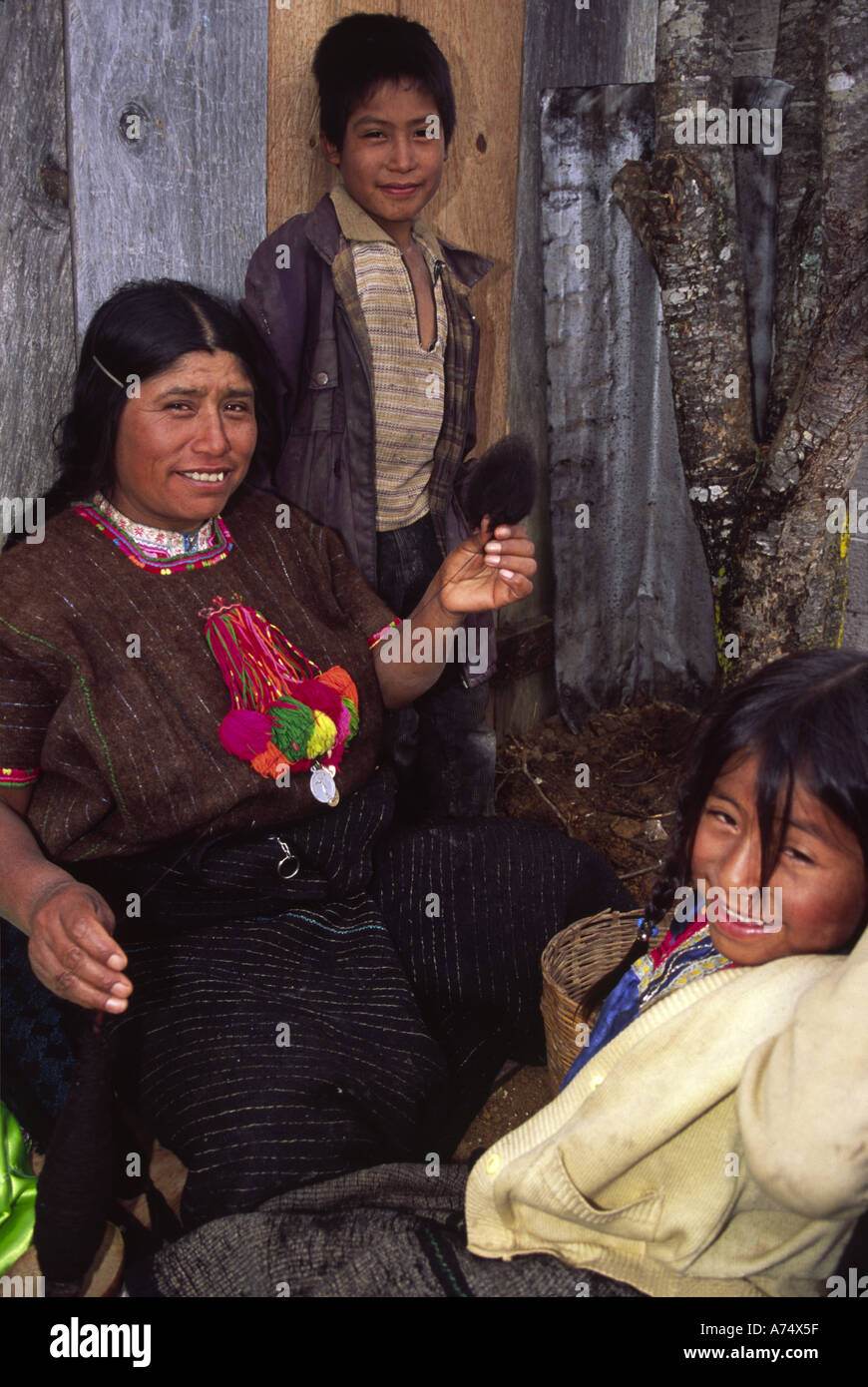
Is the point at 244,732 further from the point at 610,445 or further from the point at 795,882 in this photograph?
the point at 610,445

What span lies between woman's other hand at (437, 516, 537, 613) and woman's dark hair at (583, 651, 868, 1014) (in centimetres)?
61

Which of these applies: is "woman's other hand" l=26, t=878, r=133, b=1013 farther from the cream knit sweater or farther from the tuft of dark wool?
the tuft of dark wool

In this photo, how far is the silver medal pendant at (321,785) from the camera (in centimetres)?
206

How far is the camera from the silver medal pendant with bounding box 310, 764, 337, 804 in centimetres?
206

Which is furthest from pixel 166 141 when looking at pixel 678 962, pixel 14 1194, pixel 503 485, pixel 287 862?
pixel 14 1194

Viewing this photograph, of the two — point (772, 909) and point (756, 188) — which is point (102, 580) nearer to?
point (772, 909)

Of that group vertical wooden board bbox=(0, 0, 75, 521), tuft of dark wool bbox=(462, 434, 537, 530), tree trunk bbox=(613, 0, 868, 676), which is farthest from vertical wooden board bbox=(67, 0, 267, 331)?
tree trunk bbox=(613, 0, 868, 676)

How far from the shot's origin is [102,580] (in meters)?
1.92

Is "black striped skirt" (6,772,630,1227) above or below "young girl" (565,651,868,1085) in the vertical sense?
below

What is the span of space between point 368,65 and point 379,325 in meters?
0.52

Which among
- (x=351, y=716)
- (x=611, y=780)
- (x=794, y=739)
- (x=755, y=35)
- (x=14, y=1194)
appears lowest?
(x=14, y=1194)

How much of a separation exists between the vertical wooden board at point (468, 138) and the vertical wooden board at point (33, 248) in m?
0.56

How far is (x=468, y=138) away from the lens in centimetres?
309

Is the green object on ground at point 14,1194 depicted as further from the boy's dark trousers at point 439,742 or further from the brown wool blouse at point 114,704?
the boy's dark trousers at point 439,742
